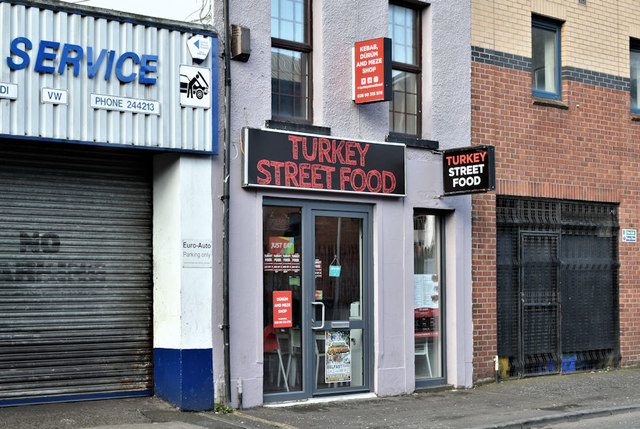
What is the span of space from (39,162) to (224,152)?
205 centimetres

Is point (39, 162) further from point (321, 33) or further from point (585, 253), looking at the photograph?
point (585, 253)

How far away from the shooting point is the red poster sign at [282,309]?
35.7 ft

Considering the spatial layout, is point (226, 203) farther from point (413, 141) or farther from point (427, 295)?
point (427, 295)

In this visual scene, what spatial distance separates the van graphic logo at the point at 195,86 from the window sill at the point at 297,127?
2.91ft

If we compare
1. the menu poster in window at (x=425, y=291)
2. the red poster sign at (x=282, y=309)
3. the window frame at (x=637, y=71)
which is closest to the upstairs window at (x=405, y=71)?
the menu poster in window at (x=425, y=291)

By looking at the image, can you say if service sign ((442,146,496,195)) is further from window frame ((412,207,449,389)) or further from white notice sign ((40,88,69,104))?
white notice sign ((40,88,69,104))

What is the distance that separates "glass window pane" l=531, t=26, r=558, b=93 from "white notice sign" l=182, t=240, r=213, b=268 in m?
6.67

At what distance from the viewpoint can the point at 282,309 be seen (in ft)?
35.8

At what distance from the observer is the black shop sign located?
10.6m

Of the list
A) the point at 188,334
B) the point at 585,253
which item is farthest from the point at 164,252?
the point at 585,253

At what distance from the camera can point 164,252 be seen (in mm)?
10219

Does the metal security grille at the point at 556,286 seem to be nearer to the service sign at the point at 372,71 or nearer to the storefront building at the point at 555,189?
the storefront building at the point at 555,189

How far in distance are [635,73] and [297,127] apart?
7.59 m

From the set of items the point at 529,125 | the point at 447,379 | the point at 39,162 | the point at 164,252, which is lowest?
the point at 447,379
